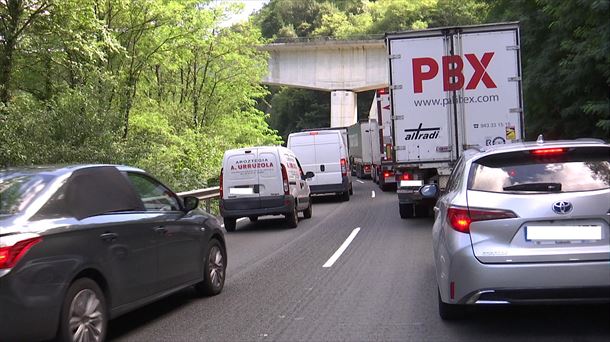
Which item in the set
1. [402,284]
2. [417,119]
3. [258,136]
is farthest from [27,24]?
[258,136]

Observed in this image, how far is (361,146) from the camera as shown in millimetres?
34594

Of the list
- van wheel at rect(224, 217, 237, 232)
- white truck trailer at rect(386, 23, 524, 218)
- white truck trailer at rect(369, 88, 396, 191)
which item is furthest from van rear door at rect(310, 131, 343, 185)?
white truck trailer at rect(386, 23, 524, 218)

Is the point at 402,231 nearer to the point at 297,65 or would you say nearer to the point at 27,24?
the point at 27,24

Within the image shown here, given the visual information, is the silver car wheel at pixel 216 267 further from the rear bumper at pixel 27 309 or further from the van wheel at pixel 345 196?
the van wheel at pixel 345 196

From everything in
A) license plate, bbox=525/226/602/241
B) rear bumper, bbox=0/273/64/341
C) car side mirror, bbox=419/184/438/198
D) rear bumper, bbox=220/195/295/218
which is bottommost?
rear bumper, bbox=220/195/295/218

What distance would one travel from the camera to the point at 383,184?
2617 cm

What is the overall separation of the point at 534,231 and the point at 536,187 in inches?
15.3

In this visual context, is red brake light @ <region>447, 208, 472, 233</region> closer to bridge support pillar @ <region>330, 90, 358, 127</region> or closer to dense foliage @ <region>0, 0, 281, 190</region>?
dense foliage @ <region>0, 0, 281, 190</region>

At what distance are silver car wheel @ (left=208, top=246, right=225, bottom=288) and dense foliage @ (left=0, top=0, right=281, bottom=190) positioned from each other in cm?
860

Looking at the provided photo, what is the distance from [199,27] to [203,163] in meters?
Result: 5.70

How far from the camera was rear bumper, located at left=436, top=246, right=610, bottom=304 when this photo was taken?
192 inches

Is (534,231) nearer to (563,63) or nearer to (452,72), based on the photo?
(452,72)

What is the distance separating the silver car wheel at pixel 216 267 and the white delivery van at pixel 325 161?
1385 cm

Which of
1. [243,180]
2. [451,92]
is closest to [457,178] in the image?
[451,92]
